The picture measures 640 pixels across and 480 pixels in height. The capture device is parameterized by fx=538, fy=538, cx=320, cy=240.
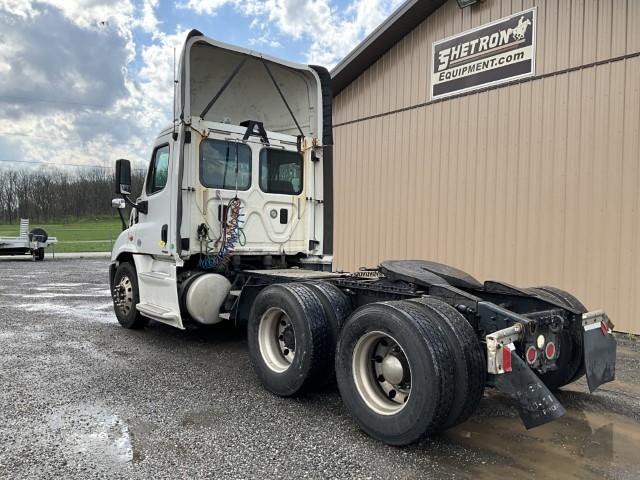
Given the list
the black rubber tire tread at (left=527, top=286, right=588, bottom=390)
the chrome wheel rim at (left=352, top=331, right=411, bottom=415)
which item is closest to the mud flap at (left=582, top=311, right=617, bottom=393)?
the black rubber tire tread at (left=527, top=286, right=588, bottom=390)

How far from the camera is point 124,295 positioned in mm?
7852

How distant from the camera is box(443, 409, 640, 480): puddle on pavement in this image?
11.4 ft

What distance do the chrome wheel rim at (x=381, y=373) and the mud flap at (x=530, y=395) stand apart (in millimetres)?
707

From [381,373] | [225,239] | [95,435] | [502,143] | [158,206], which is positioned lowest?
[95,435]

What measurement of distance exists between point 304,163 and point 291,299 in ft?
10.5

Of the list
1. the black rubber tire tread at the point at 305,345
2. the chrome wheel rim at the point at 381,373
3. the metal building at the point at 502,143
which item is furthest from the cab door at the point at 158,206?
the metal building at the point at 502,143

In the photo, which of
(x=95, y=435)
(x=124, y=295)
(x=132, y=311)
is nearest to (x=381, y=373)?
(x=95, y=435)

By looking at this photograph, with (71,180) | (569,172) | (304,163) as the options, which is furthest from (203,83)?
(71,180)

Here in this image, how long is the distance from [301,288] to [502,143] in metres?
5.71

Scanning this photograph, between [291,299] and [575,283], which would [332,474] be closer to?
[291,299]

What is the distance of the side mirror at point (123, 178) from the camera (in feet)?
23.8

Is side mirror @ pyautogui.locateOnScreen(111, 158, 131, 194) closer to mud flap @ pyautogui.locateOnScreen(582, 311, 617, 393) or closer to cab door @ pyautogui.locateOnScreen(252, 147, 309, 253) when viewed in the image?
cab door @ pyautogui.locateOnScreen(252, 147, 309, 253)

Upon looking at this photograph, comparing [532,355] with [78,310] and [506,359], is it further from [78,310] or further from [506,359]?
[78,310]

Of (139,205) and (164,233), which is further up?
(139,205)
